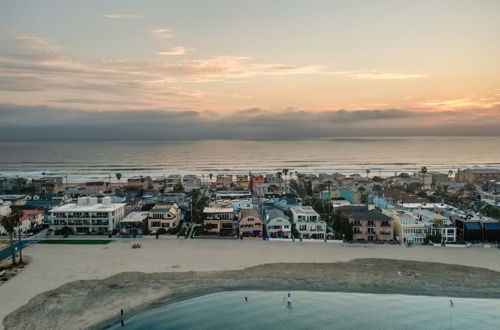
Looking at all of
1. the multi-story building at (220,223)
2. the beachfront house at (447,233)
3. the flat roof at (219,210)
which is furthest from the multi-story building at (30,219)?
the beachfront house at (447,233)

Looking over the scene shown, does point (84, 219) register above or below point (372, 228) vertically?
above

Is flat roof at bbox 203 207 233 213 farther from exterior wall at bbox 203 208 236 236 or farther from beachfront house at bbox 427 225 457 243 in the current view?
beachfront house at bbox 427 225 457 243

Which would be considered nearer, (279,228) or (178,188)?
(279,228)

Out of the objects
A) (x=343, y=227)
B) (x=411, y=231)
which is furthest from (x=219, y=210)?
(x=411, y=231)

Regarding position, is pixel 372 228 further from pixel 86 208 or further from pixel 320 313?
pixel 86 208

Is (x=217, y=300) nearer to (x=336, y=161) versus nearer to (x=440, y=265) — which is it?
(x=440, y=265)

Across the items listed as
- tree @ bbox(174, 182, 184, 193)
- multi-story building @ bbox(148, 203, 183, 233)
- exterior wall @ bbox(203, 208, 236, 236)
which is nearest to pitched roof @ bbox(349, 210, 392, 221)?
exterior wall @ bbox(203, 208, 236, 236)
